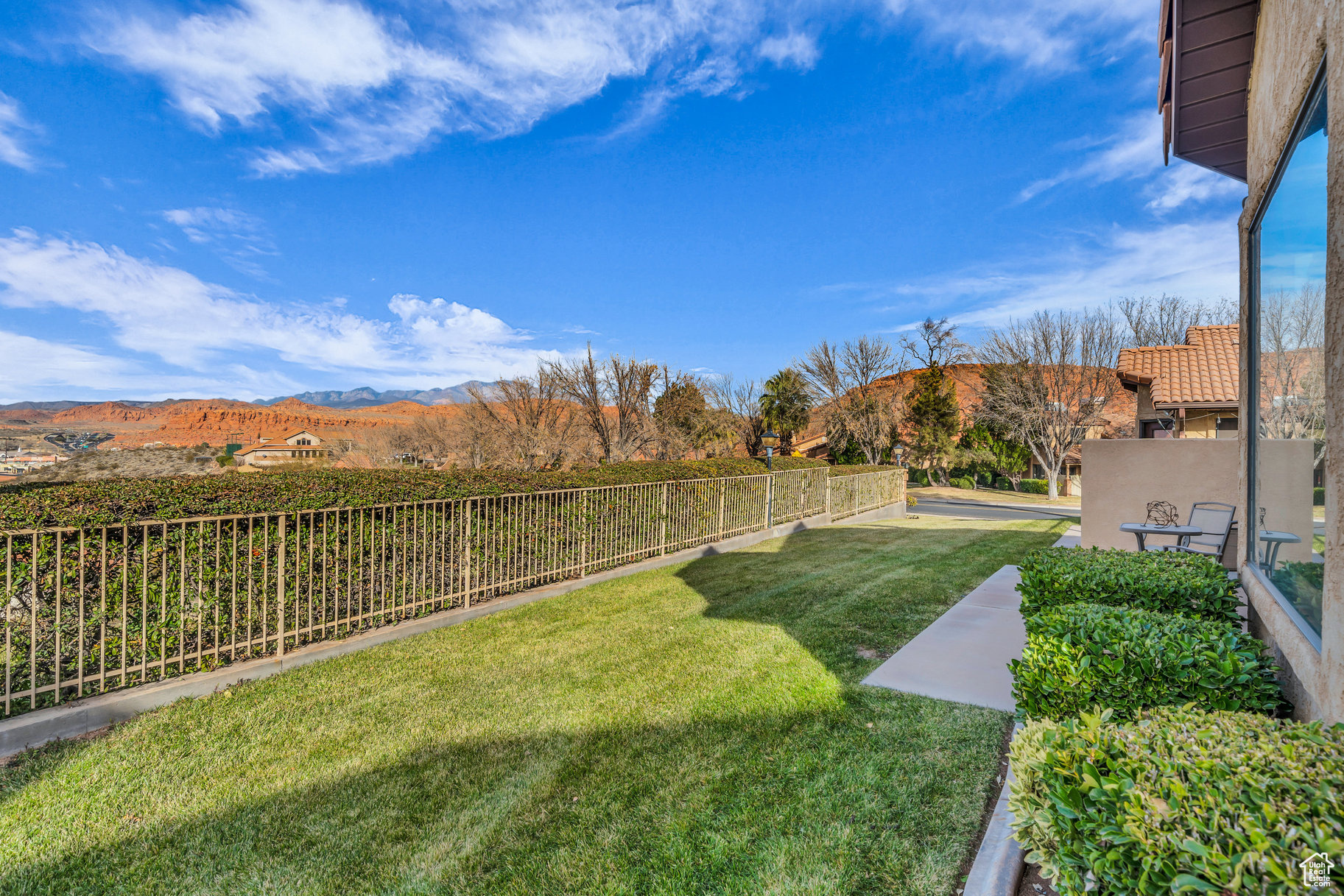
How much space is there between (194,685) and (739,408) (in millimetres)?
40830

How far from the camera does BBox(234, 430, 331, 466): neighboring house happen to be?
3269 centimetres

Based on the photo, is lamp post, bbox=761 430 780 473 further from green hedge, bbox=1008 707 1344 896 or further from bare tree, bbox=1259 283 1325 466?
green hedge, bbox=1008 707 1344 896

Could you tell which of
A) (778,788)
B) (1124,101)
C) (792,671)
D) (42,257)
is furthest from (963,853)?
(1124,101)

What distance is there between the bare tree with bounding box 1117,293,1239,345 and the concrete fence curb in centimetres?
4152

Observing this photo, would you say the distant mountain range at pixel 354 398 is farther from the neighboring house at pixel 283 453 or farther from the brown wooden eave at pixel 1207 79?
the brown wooden eave at pixel 1207 79

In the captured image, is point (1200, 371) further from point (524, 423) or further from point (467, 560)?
point (524, 423)

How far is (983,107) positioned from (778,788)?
18595 millimetres

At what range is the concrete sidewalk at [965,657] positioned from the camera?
12.8 ft

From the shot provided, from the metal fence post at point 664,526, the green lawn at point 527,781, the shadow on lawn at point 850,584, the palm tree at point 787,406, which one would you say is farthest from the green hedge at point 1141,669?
the palm tree at point 787,406

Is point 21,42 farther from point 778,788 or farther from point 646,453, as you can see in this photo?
point 646,453

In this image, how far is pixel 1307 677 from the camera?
1.97 metres

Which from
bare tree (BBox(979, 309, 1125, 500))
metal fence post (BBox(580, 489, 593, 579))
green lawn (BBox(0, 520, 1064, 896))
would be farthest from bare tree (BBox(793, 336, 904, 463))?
green lawn (BBox(0, 520, 1064, 896))

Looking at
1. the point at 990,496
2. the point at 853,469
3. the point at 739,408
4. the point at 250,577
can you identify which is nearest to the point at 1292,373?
Result: the point at 250,577

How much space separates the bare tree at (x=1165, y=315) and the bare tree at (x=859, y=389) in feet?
44.6
